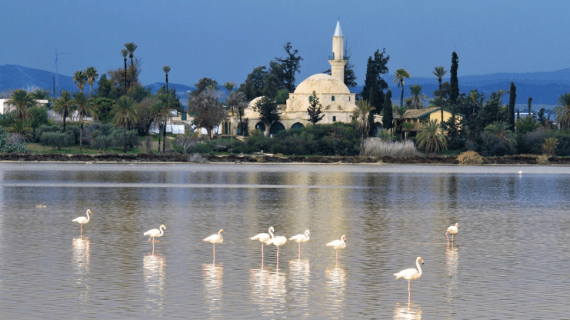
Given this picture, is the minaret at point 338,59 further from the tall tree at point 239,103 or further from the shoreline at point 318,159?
the shoreline at point 318,159

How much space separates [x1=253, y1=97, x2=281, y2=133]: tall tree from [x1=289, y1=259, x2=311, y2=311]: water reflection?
108 m

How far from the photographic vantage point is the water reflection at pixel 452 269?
18.7 meters

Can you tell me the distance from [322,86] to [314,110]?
667cm

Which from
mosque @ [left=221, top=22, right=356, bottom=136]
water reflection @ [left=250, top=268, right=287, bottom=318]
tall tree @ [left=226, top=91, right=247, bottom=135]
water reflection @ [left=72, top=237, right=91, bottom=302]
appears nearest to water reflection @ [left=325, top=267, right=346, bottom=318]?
water reflection @ [left=250, top=268, right=287, bottom=318]

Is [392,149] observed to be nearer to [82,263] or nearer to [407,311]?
[82,263]

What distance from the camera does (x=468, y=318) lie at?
16.2 meters

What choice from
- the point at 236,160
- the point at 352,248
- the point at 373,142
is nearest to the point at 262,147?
the point at 236,160

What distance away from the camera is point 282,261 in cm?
2306

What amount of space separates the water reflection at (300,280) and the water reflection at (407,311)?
176cm

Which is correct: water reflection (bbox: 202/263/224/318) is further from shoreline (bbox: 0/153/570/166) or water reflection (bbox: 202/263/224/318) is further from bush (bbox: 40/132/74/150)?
bush (bbox: 40/132/74/150)

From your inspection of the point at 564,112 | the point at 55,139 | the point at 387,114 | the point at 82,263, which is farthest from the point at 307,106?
the point at 82,263

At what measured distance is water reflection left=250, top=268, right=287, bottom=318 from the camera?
16.8 metres

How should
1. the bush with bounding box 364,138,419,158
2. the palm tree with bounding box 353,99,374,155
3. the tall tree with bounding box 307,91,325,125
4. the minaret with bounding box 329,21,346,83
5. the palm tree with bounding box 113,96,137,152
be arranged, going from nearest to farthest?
the palm tree with bounding box 113,96,137,152 < the bush with bounding box 364,138,419,158 < the palm tree with bounding box 353,99,374,155 < the tall tree with bounding box 307,91,325,125 < the minaret with bounding box 329,21,346,83

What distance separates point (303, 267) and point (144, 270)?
3970 millimetres
